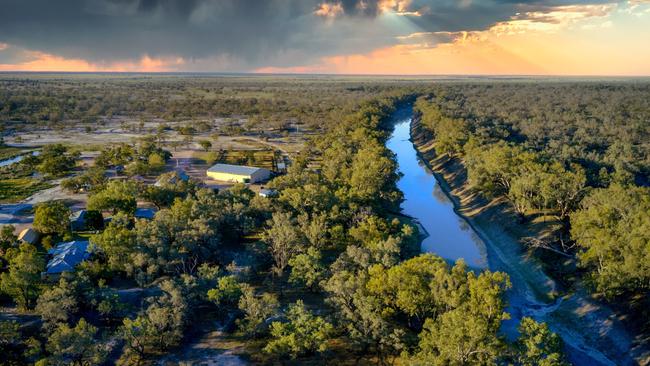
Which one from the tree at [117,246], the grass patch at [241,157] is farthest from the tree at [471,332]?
the grass patch at [241,157]

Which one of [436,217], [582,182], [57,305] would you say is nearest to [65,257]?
[57,305]

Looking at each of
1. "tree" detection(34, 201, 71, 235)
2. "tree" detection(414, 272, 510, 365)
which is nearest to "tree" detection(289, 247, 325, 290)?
"tree" detection(414, 272, 510, 365)

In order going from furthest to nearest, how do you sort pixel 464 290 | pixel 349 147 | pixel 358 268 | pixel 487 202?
pixel 349 147 < pixel 487 202 < pixel 358 268 < pixel 464 290

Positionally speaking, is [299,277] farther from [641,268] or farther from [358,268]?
[641,268]

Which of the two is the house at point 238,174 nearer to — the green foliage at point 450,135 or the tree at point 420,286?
the green foliage at point 450,135

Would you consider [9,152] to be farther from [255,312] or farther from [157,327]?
[255,312]

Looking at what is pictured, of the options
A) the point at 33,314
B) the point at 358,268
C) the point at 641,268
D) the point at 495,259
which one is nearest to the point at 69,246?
the point at 33,314
